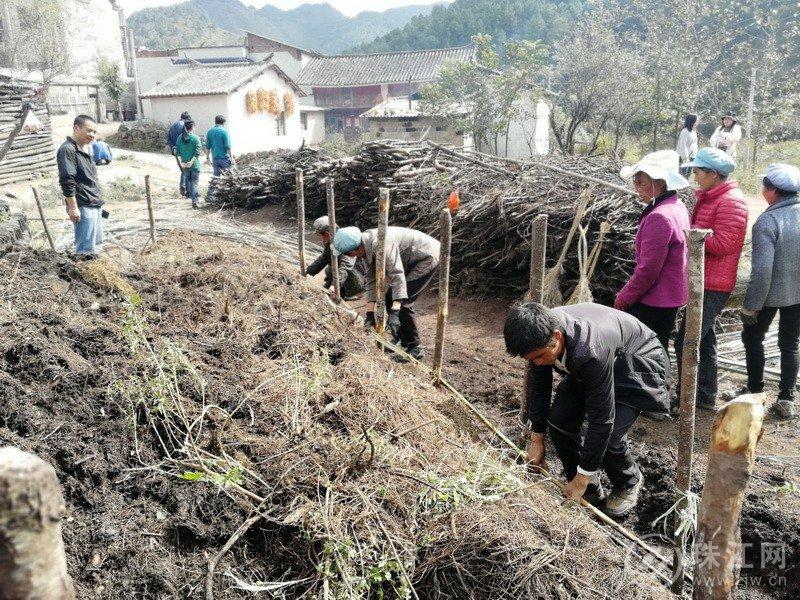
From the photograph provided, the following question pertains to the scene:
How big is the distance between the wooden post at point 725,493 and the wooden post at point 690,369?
19.4 inches

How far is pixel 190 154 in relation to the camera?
10.8m

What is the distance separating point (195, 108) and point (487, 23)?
33288 mm

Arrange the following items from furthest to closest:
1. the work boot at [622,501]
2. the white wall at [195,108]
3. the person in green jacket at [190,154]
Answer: the white wall at [195,108] → the person in green jacket at [190,154] → the work boot at [622,501]

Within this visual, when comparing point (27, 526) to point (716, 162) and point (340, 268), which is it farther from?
point (340, 268)

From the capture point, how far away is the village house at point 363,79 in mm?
34469

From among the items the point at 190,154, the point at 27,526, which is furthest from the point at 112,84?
the point at 27,526

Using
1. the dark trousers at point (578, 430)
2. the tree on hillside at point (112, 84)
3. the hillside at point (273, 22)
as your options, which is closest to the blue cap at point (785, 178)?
the dark trousers at point (578, 430)

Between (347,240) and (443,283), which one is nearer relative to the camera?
(443,283)

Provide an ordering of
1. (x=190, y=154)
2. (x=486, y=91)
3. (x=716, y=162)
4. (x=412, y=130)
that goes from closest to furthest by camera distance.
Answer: (x=716, y=162) → (x=190, y=154) → (x=486, y=91) → (x=412, y=130)

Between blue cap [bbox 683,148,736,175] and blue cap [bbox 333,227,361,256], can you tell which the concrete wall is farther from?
Result: blue cap [bbox 683,148,736,175]

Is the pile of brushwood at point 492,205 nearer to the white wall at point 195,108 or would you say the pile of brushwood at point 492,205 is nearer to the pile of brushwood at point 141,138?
the pile of brushwood at point 141,138

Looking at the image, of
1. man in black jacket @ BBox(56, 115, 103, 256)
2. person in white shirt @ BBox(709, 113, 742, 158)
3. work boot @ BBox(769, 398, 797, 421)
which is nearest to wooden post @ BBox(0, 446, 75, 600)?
work boot @ BBox(769, 398, 797, 421)

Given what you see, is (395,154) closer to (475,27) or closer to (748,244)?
(748,244)

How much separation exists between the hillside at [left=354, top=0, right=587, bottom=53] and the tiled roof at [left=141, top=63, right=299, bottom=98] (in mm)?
27177
